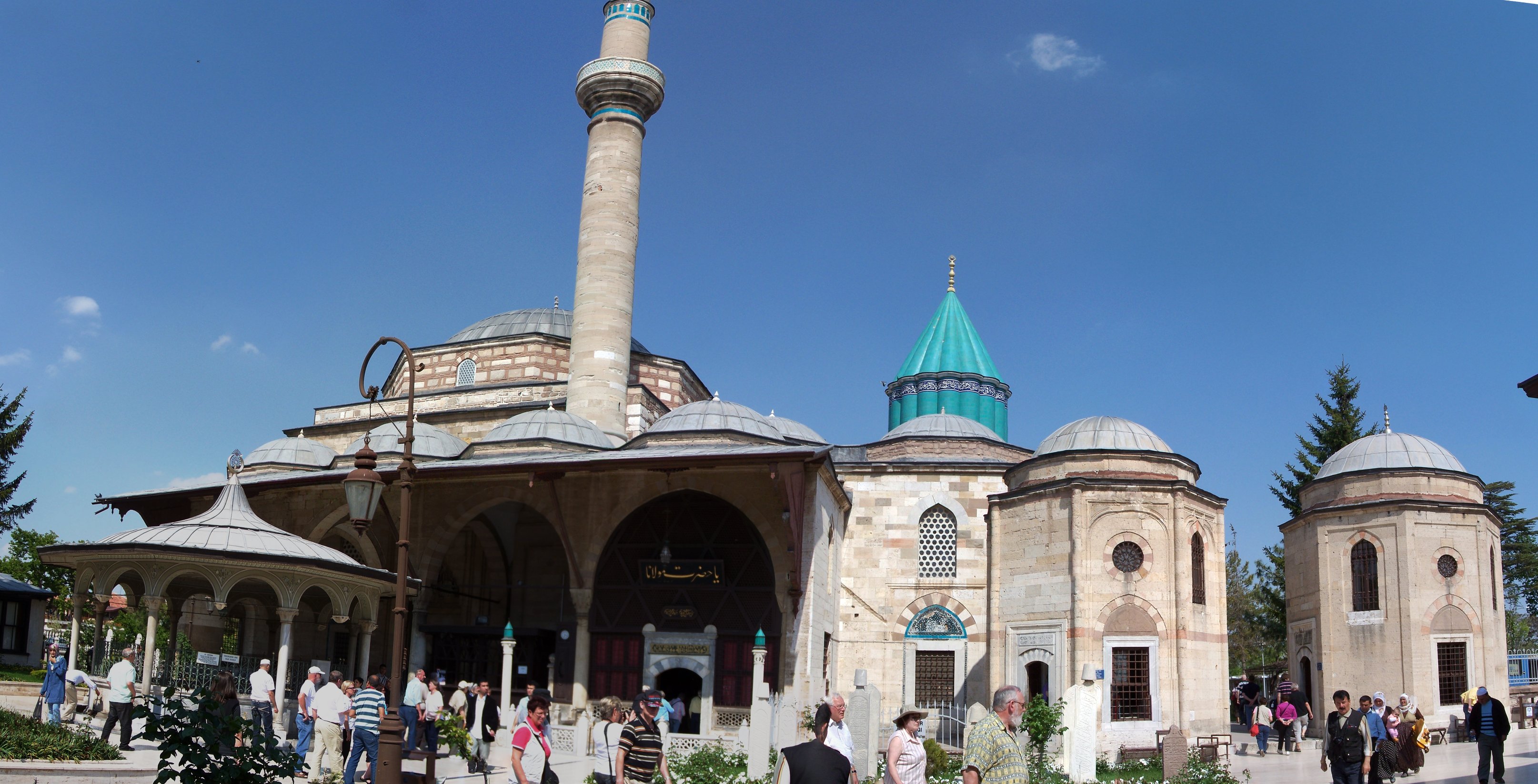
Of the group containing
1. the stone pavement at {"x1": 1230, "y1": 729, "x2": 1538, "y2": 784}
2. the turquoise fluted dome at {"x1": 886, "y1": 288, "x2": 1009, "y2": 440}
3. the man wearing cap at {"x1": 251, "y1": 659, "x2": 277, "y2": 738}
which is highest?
the turquoise fluted dome at {"x1": 886, "y1": 288, "x2": 1009, "y2": 440}

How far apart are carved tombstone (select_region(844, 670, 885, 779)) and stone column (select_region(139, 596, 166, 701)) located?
742cm

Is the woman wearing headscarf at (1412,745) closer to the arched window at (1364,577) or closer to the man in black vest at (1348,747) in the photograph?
the man in black vest at (1348,747)

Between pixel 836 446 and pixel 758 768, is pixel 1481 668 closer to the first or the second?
pixel 836 446

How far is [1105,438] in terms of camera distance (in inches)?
703

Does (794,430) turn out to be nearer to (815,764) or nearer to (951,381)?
(951,381)

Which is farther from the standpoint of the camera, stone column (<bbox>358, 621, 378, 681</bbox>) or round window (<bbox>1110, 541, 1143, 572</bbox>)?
round window (<bbox>1110, 541, 1143, 572</bbox>)

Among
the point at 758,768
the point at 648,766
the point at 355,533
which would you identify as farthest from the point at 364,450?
the point at 355,533

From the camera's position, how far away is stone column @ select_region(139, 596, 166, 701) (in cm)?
1305

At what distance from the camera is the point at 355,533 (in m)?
19.3

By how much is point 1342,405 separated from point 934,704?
15989mm

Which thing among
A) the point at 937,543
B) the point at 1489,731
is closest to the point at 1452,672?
the point at 937,543

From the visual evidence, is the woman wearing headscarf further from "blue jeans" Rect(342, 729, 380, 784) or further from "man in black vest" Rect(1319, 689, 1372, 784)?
"blue jeans" Rect(342, 729, 380, 784)

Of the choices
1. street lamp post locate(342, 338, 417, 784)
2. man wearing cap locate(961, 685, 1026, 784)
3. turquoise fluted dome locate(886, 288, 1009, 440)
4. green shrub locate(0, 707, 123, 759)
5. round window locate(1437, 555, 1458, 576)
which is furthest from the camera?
turquoise fluted dome locate(886, 288, 1009, 440)

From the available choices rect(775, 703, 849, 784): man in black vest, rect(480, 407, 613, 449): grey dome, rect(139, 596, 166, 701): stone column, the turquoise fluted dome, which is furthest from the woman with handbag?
the turquoise fluted dome
